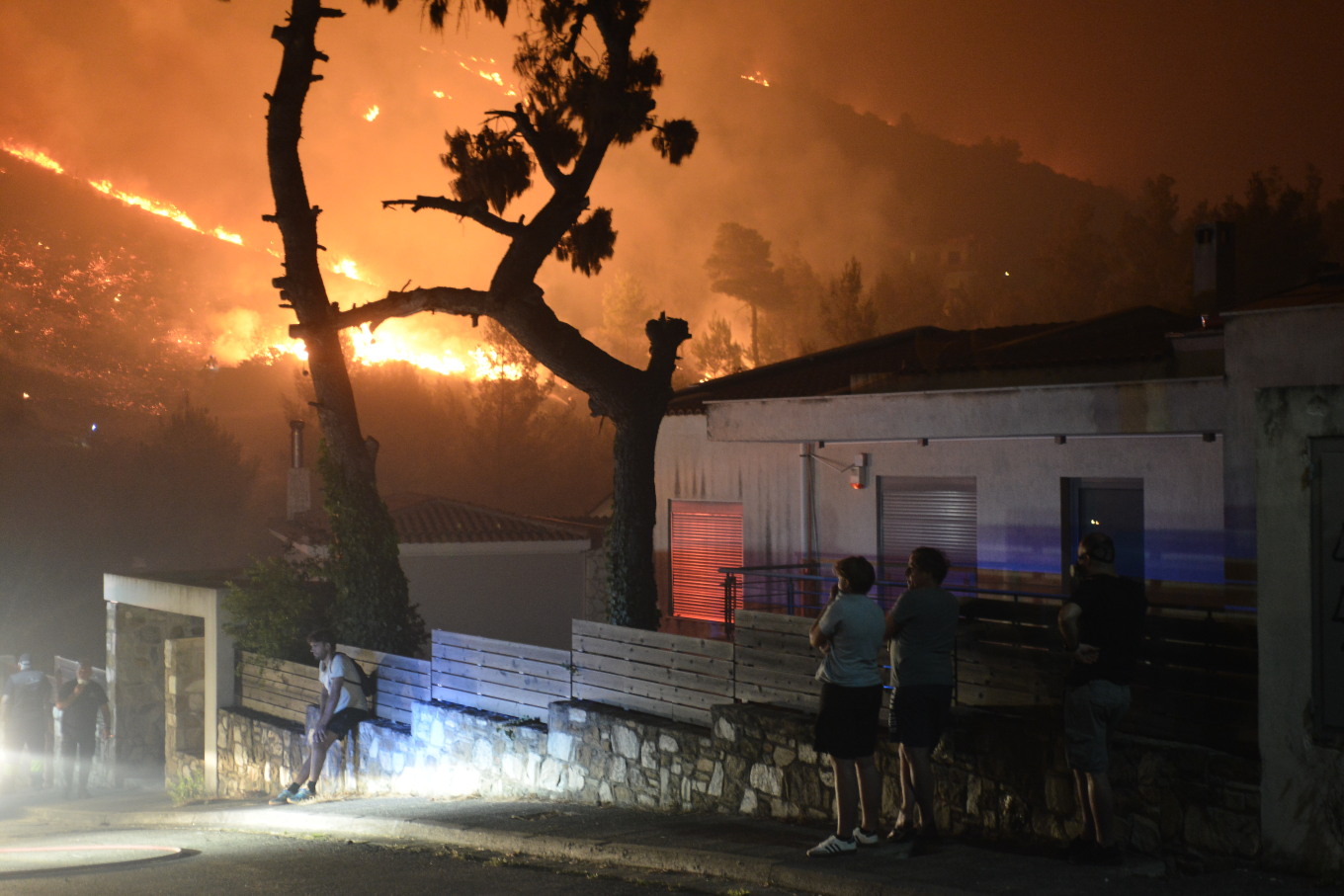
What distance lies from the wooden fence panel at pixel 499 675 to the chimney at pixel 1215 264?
14155 mm

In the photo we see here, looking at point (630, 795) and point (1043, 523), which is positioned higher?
point (1043, 523)

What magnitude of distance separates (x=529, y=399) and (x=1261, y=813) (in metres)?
59.7

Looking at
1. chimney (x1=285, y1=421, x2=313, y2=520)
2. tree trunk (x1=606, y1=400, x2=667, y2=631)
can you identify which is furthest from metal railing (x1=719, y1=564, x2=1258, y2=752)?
chimney (x1=285, y1=421, x2=313, y2=520)

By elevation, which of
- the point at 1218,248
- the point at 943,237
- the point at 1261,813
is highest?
the point at 943,237

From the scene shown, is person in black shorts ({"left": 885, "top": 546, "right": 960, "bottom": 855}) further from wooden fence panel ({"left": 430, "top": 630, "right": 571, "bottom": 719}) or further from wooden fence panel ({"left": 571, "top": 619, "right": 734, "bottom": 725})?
wooden fence panel ({"left": 430, "top": 630, "right": 571, "bottom": 719})

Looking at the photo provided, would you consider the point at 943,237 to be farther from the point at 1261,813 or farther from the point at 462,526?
the point at 1261,813

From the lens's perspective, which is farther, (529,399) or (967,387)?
(529,399)

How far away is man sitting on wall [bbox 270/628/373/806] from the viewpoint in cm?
1339

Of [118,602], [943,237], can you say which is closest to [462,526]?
[118,602]

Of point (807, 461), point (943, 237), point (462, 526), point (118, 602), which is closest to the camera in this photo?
point (807, 461)

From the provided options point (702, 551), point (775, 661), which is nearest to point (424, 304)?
point (775, 661)

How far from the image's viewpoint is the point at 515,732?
12109 millimetres

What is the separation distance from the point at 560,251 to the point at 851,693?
34.7 feet

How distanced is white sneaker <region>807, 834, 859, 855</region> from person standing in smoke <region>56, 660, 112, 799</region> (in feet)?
48.7
